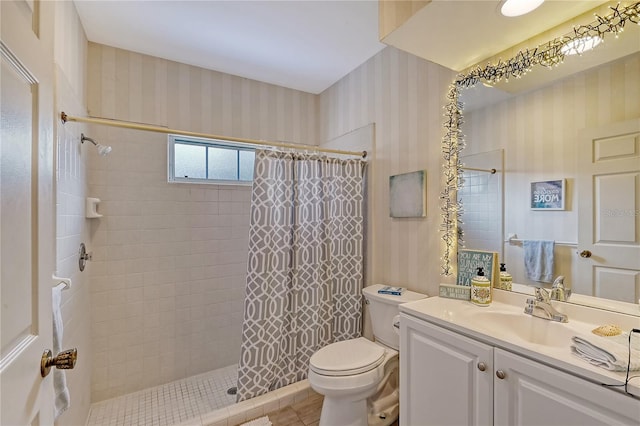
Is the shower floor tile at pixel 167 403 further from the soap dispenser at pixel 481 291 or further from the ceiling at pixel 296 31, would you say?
the ceiling at pixel 296 31

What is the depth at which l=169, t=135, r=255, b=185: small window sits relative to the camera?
2.47 m

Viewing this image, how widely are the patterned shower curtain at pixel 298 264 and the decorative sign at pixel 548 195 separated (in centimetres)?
121

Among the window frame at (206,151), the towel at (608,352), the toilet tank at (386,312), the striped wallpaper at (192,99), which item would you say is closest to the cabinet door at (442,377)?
the towel at (608,352)

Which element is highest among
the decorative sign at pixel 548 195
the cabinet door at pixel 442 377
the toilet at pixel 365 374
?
the decorative sign at pixel 548 195

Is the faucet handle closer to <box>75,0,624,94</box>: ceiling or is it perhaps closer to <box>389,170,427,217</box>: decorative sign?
<box>389,170,427,217</box>: decorative sign

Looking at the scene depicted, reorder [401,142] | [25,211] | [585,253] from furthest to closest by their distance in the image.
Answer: [401,142], [585,253], [25,211]

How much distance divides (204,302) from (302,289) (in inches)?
36.7

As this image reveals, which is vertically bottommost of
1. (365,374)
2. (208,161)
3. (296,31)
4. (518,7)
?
(365,374)

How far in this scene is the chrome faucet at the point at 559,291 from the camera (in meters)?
1.27

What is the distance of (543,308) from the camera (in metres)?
1.26

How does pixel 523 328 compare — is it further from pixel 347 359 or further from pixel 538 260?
pixel 347 359

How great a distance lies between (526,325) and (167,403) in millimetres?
2334

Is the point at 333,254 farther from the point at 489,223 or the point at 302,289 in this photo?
the point at 489,223

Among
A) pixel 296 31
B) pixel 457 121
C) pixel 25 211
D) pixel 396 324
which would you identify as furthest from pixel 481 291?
pixel 296 31
